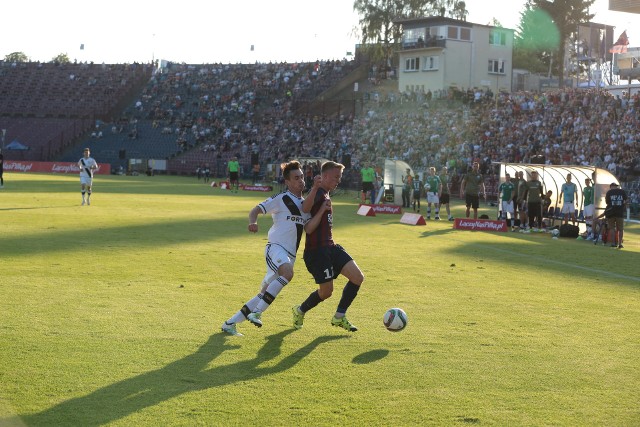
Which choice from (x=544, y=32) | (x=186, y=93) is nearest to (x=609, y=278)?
(x=186, y=93)

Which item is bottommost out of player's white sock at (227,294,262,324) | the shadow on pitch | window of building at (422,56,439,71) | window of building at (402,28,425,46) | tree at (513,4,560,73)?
the shadow on pitch

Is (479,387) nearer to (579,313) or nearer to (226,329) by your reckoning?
(226,329)

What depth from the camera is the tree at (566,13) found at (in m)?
90.3

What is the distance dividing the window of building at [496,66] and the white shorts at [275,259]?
6832cm

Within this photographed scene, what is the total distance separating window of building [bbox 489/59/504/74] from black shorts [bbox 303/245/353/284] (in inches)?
2682

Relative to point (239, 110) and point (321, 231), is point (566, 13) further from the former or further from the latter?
point (321, 231)

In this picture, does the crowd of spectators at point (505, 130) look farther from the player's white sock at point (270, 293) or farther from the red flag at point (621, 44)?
the player's white sock at point (270, 293)

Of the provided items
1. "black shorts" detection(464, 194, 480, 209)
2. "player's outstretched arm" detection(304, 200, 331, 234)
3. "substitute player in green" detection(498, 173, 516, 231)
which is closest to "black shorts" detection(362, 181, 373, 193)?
"black shorts" detection(464, 194, 480, 209)

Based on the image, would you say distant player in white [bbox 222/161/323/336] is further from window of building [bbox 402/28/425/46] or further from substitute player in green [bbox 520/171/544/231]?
window of building [bbox 402/28/425/46]

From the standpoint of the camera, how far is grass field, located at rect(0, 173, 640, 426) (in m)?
7.25

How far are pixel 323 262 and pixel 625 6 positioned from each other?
2551 centimetres

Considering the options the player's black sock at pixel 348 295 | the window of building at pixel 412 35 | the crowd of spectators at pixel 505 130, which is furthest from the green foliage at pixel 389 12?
the player's black sock at pixel 348 295

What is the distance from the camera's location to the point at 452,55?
72.2m

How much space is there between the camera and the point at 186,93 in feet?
281
